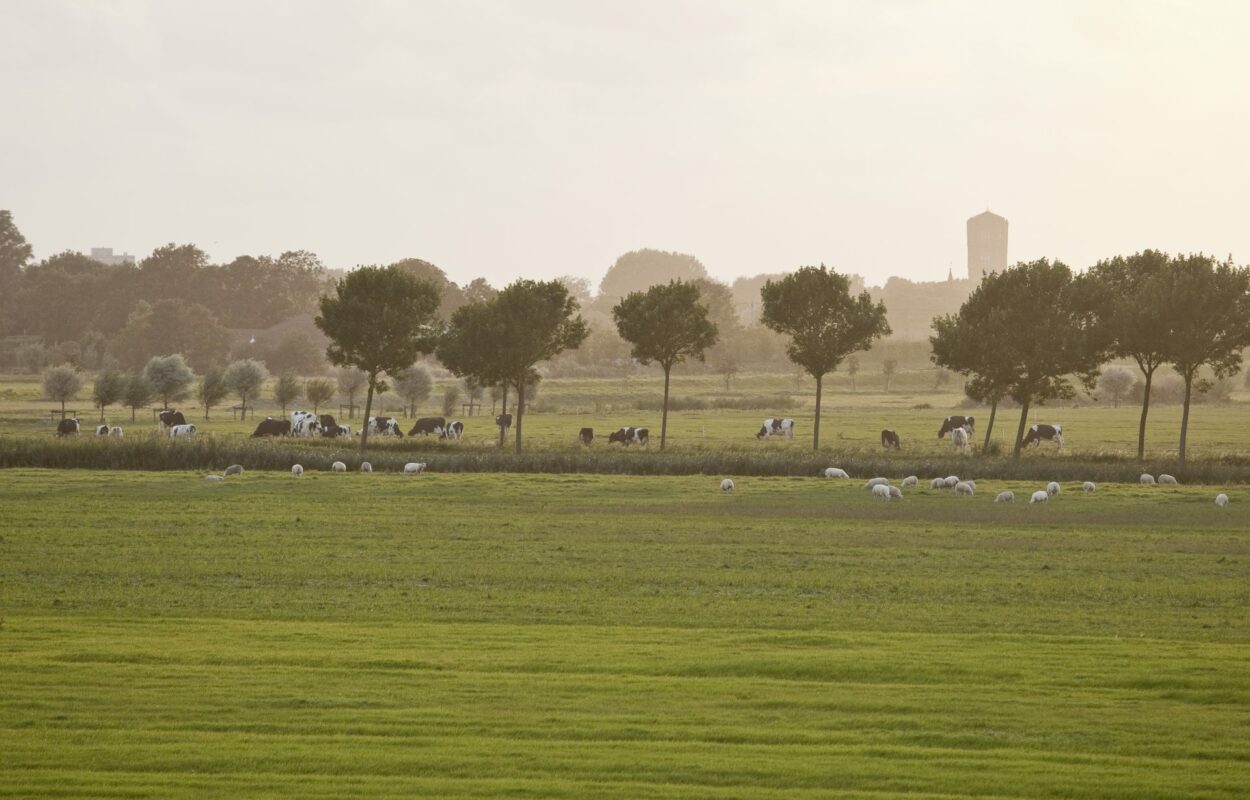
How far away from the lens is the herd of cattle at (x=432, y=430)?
63.6 m

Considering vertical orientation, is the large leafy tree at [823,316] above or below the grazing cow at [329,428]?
above

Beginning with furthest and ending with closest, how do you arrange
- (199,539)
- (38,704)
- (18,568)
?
(199,539), (18,568), (38,704)

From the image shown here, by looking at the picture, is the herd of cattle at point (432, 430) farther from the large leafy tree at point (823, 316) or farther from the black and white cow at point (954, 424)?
the large leafy tree at point (823, 316)

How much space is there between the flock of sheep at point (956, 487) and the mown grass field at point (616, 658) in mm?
6162

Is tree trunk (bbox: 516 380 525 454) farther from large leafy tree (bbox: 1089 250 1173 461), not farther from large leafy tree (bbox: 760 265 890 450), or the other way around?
large leafy tree (bbox: 1089 250 1173 461)

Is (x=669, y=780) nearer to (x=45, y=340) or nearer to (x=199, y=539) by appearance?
(x=199, y=539)

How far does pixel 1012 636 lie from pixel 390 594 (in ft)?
32.0

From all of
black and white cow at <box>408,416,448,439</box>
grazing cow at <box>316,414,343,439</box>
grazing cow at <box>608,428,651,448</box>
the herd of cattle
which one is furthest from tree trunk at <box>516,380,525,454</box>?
grazing cow at <box>316,414,343,439</box>

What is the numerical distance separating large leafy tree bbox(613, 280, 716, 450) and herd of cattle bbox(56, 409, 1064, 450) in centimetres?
386

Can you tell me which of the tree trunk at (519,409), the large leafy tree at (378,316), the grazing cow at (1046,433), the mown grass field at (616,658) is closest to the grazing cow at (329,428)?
the large leafy tree at (378,316)

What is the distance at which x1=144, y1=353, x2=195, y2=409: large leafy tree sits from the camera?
89438mm

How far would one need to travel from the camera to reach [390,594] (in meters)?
21.8

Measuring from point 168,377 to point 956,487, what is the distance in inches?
2509

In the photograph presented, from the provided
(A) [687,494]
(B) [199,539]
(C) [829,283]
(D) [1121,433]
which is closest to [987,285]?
(C) [829,283]
